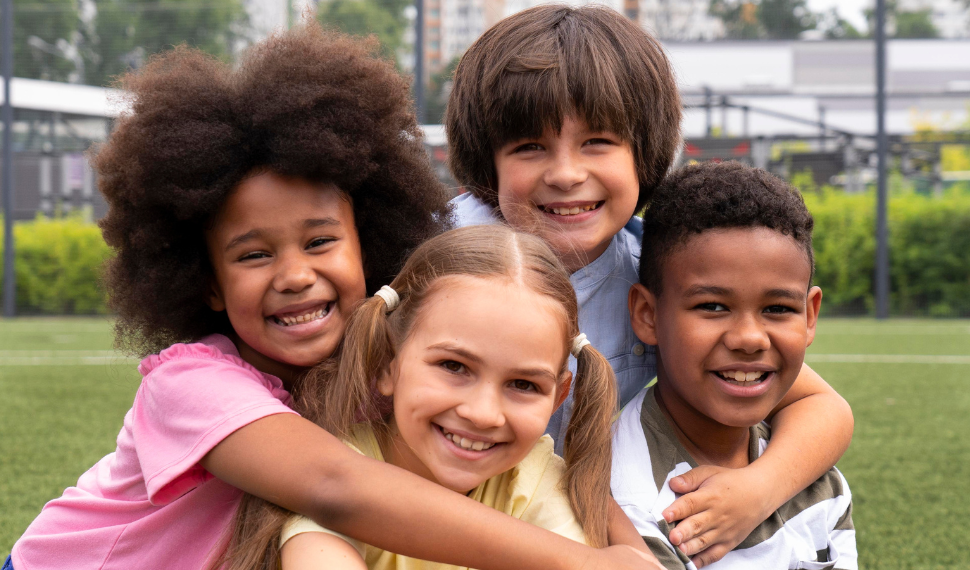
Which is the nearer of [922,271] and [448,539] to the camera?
[448,539]

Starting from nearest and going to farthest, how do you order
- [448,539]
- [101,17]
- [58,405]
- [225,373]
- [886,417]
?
[448,539] → [225,373] → [886,417] → [58,405] → [101,17]

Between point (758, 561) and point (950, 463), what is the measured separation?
93.0 inches

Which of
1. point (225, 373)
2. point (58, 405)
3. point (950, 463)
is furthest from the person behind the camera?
point (58, 405)

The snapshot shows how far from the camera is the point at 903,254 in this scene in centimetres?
909

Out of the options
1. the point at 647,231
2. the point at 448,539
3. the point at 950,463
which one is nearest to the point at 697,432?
the point at 647,231

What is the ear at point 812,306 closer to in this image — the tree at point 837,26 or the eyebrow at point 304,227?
the eyebrow at point 304,227

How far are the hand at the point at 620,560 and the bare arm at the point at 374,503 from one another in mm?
14

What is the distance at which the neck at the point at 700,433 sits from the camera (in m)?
1.76

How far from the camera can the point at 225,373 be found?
1457 millimetres

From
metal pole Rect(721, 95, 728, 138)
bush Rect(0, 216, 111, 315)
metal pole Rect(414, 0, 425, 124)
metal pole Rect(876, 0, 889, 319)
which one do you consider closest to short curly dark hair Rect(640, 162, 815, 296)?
metal pole Rect(414, 0, 425, 124)

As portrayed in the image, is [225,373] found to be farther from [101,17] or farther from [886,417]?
[101,17]

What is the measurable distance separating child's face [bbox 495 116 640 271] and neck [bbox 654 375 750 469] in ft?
1.12

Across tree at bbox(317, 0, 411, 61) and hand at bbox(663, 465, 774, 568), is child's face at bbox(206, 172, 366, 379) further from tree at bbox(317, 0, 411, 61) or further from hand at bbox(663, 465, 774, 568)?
tree at bbox(317, 0, 411, 61)

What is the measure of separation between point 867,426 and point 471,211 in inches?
117
